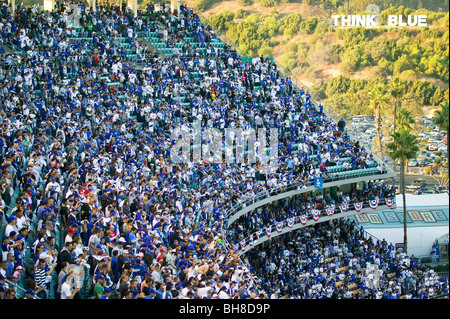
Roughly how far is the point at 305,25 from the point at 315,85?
12152mm

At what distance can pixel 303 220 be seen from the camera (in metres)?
32.1

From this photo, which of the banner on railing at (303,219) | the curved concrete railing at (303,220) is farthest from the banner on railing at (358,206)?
the banner on railing at (303,219)

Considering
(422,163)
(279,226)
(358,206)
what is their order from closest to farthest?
(279,226), (358,206), (422,163)

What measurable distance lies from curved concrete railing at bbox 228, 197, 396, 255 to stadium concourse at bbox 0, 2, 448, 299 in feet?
2.37

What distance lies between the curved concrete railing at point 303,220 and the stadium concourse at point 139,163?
28.4 inches

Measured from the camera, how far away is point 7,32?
1200 inches

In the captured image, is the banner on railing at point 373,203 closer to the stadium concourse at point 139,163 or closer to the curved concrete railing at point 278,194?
the stadium concourse at point 139,163

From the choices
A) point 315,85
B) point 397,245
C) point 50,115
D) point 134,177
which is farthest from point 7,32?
point 315,85

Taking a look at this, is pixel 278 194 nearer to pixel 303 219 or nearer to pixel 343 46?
pixel 303 219

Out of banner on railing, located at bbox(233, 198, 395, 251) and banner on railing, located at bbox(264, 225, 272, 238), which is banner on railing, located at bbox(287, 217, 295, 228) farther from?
banner on railing, located at bbox(264, 225, 272, 238)

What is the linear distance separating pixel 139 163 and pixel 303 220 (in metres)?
11.9

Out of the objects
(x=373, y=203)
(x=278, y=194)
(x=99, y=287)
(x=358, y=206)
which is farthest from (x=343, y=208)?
(x=99, y=287)

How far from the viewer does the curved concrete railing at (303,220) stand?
92.6 ft

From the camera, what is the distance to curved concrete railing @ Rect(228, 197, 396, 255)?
92.6 feet
